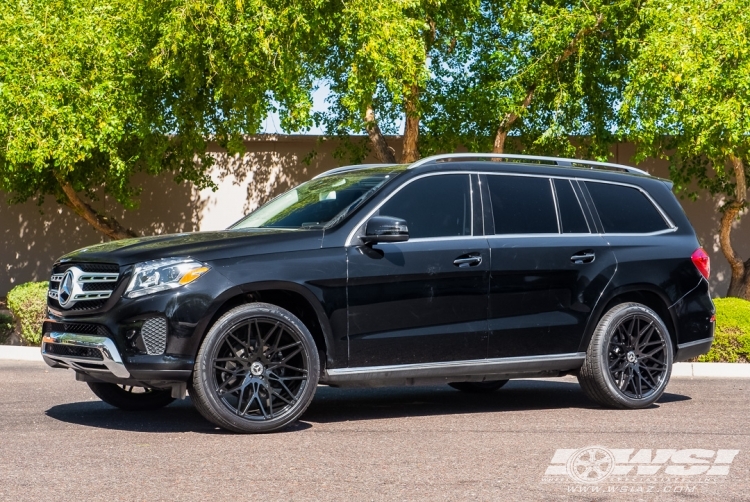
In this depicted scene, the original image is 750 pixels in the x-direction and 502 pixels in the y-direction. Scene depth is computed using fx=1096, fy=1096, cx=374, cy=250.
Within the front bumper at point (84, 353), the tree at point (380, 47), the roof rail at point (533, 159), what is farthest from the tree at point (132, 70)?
the front bumper at point (84, 353)

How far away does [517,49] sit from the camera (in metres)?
18.5

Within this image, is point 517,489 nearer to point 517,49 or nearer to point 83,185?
point 517,49

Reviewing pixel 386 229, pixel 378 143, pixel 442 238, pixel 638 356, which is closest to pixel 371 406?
pixel 442 238

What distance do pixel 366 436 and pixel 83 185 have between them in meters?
16.1

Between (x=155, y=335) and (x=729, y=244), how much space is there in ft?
50.6

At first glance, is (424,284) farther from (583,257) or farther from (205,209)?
(205,209)

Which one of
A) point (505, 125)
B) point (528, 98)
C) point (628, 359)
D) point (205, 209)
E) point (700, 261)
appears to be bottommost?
point (628, 359)

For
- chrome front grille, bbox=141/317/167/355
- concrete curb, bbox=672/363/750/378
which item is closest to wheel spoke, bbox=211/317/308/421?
chrome front grille, bbox=141/317/167/355

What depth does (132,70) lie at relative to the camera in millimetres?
18641

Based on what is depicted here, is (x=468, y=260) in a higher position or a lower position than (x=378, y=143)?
lower

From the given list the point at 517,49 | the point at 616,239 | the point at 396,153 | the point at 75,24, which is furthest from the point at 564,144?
the point at 616,239

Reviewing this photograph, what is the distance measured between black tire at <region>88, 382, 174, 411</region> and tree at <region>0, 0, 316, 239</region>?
817 cm

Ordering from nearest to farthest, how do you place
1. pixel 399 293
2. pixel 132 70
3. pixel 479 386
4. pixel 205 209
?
pixel 399 293 → pixel 479 386 → pixel 132 70 → pixel 205 209

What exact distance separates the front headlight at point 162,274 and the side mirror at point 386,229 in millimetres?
1197
